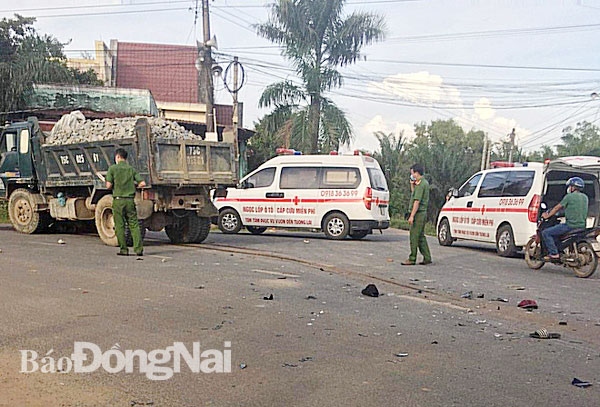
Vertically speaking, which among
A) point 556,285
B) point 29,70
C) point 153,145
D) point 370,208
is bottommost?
point 556,285

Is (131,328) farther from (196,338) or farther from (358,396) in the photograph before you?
(358,396)

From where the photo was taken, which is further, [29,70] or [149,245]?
[29,70]

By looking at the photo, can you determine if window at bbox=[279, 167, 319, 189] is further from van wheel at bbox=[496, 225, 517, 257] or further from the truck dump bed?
van wheel at bbox=[496, 225, 517, 257]

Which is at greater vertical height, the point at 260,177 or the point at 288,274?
the point at 260,177

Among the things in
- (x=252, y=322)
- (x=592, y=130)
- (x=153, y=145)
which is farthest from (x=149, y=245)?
(x=592, y=130)

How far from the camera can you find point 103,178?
1241 centimetres

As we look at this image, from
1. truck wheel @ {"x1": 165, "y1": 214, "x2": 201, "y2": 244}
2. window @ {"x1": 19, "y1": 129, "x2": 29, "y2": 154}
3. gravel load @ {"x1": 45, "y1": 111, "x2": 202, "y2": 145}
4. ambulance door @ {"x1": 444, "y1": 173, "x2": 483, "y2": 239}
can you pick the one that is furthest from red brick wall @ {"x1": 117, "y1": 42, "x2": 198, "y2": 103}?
truck wheel @ {"x1": 165, "y1": 214, "x2": 201, "y2": 244}

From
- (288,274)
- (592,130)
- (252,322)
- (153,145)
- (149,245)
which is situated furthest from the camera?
(592,130)

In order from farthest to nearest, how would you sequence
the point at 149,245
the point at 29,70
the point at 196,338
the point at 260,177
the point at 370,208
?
1. the point at 29,70
2. the point at 260,177
3. the point at 370,208
4. the point at 149,245
5. the point at 196,338

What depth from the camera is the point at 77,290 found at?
754 centimetres

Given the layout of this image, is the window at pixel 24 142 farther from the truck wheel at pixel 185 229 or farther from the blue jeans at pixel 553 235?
the blue jeans at pixel 553 235

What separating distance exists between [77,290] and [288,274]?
3085 mm

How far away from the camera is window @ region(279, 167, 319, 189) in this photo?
53.7 ft

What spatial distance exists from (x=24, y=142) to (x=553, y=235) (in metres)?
11.0
